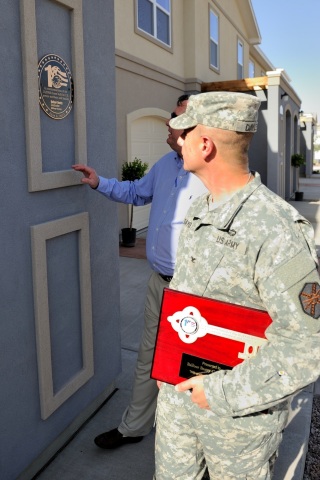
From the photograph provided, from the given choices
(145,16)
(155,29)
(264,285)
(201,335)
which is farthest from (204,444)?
(155,29)

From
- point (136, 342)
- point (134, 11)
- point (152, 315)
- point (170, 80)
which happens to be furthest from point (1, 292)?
point (170, 80)

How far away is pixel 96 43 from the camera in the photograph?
3027 mm

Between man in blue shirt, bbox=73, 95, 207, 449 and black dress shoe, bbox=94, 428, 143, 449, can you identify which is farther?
black dress shoe, bbox=94, 428, 143, 449

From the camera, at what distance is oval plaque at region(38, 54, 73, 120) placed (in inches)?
97.5

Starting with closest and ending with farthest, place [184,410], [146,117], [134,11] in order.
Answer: [184,410], [134,11], [146,117]

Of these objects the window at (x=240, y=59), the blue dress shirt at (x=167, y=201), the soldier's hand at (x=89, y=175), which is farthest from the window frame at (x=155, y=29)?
the soldier's hand at (x=89, y=175)

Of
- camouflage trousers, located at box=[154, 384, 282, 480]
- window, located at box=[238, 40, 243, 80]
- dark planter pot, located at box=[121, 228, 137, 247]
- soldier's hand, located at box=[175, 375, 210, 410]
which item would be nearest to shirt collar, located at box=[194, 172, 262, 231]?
soldier's hand, located at box=[175, 375, 210, 410]

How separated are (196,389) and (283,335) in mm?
367

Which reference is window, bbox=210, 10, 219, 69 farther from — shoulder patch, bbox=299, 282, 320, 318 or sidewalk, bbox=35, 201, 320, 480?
shoulder patch, bbox=299, 282, 320, 318

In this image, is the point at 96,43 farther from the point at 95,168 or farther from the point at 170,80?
the point at 170,80

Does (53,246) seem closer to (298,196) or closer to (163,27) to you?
(163,27)

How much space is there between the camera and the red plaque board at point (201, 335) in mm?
1498

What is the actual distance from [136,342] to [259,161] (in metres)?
11.5

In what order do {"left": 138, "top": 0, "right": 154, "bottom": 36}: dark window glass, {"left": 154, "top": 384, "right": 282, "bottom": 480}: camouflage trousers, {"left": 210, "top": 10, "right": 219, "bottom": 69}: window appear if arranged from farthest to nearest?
1. {"left": 210, "top": 10, "right": 219, "bottom": 69}: window
2. {"left": 138, "top": 0, "right": 154, "bottom": 36}: dark window glass
3. {"left": 154, "top": 384, "right": 282, "bottom": 480}: camouflage trousers
